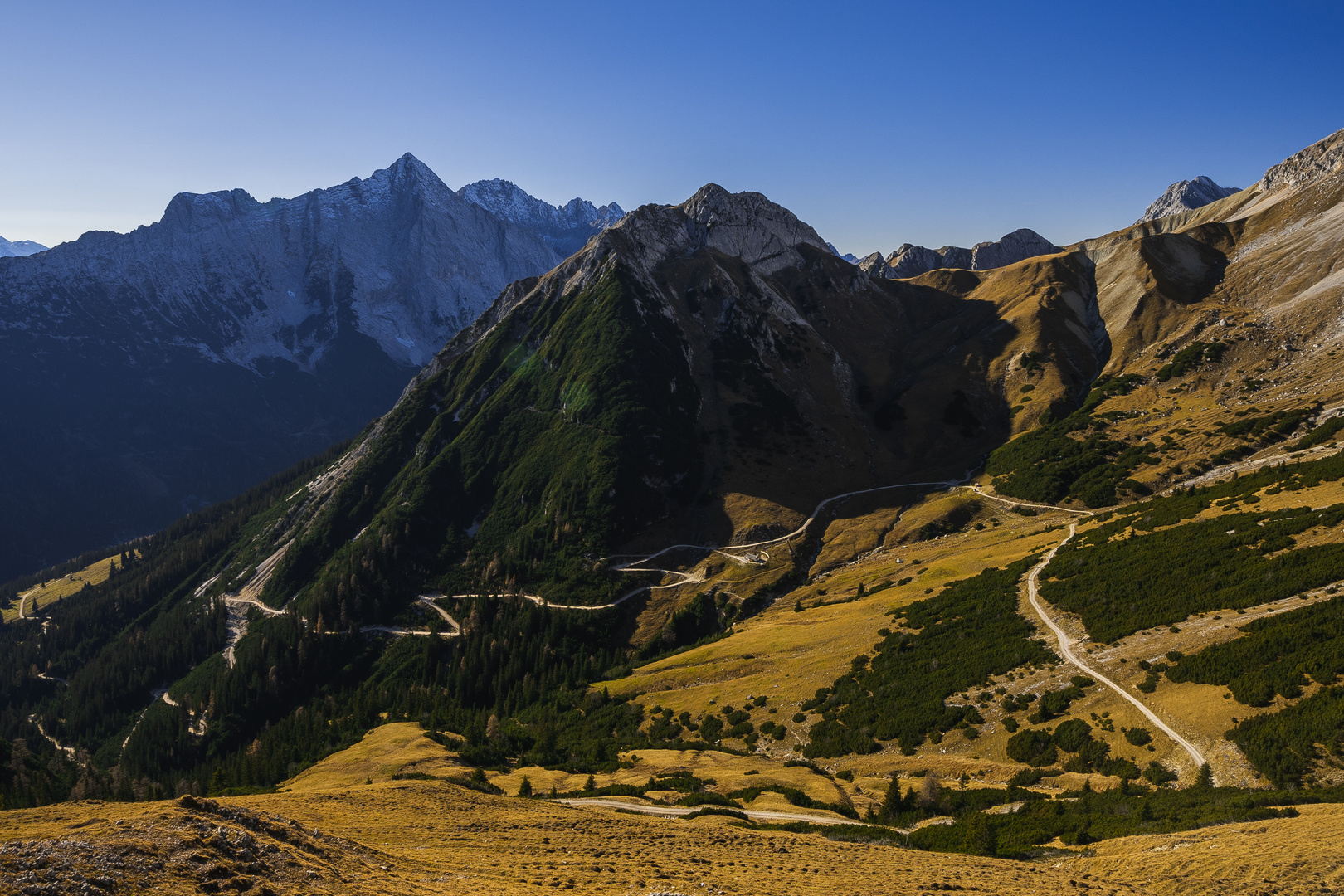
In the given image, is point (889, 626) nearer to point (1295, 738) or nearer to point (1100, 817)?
point (1295, 738)

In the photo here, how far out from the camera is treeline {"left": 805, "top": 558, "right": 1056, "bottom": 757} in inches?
2285

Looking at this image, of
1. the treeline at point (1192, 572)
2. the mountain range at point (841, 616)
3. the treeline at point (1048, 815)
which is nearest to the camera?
the treeline at point (1048, 815)

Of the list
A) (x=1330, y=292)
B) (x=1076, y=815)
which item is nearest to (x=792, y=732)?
(x=1076, y=815)

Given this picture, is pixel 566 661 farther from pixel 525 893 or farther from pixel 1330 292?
pixel 1330 292

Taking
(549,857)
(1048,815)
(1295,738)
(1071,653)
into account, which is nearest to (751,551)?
(1071,653)

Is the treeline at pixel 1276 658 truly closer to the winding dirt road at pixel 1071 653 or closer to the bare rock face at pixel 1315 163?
the winding dirt road at pixel 1071 653

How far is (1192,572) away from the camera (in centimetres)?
5950

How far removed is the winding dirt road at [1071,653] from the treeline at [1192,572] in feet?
6.06

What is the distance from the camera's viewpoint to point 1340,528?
54531 mm

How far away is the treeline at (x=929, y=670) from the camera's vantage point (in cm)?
5803

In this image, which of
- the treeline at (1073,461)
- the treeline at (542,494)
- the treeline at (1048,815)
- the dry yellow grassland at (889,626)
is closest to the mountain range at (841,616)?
the treeline at (1048,815)

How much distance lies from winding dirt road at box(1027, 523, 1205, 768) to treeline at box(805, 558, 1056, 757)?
1548 millimetres

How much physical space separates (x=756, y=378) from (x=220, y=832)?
600ft

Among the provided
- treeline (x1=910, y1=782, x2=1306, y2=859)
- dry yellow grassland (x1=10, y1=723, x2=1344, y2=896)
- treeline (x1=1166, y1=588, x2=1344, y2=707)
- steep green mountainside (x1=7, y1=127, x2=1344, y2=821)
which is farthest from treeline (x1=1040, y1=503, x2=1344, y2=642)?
dry yellow grassland (x1=10, y1=723, x2=1344, y2=896)
